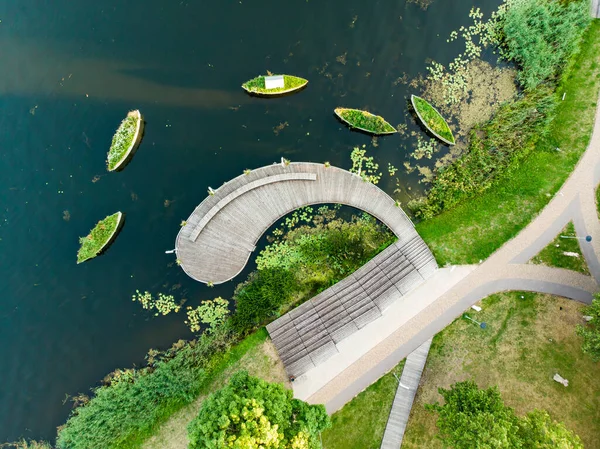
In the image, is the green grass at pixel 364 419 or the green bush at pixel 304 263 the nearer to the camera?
the green grass at pixel 364 419

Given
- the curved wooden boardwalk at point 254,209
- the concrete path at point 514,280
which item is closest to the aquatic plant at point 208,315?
the curved wooden boardwalk at point 254,209

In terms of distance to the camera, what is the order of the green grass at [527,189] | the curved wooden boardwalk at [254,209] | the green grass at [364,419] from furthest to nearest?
1. the green grass at [527,189]
2. the curved wooden boardwalk at [254,209]
3. the green grass at [364,419]

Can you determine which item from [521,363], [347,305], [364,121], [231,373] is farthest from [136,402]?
[521,363]

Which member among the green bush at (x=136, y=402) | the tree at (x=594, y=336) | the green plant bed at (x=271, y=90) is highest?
the green plant bed at (x=271, y=90)

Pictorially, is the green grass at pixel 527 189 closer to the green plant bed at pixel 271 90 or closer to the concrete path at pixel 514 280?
the concrete path at pixel 514 280

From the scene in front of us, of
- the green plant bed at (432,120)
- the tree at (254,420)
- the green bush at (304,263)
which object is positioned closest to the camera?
the tree at (254,420)

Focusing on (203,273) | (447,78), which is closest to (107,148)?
(203,273)

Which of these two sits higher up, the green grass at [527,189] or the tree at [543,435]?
the green grass at [527,189]
